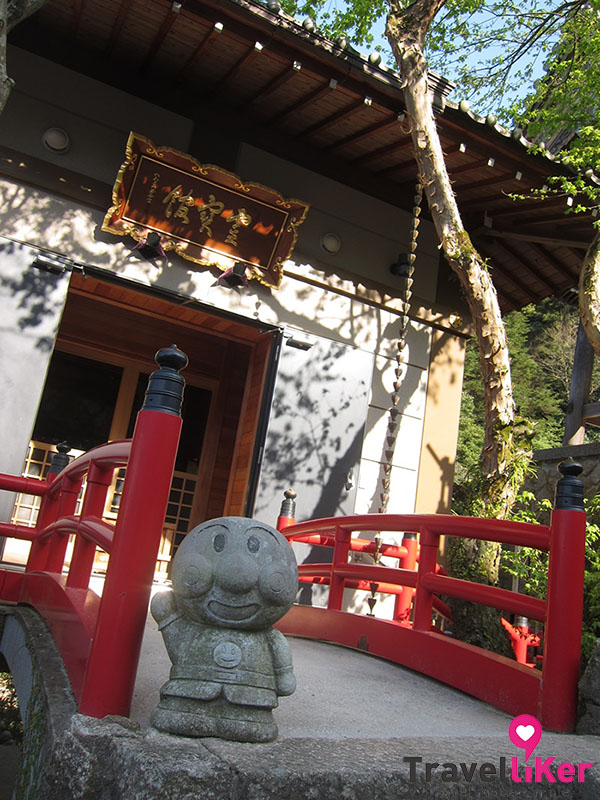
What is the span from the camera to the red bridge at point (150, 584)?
2.14 metres

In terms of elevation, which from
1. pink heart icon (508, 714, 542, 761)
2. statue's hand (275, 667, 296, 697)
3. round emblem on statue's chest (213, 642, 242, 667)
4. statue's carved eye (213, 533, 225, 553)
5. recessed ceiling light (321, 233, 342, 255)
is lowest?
pink heart icon (508, 714, 542, 761)

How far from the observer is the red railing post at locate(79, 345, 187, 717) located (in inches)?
81.3

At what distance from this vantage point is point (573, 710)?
278 cm

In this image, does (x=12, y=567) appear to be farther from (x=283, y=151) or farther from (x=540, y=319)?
(x=540, y=319)

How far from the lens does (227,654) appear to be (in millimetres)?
2078

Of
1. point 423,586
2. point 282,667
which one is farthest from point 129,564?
point 423,586

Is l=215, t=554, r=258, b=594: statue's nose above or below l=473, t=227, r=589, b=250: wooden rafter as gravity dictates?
below

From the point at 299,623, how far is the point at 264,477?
1.94 meters

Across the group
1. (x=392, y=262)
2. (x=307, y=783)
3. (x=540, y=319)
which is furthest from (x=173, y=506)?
(x=540, y=319)

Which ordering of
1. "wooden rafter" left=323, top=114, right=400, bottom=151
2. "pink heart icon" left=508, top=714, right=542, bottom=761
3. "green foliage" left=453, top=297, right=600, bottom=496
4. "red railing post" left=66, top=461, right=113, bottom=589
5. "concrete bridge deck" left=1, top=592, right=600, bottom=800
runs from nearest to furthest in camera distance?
1. "concrete bridge deck" left=1, top=592, right=600, bottom=800
2. "pink heart icon" left=508, top=714, right=542, bottom=761
3. "red railing post" left=66, top=461, right=113, bottom=589
4. "wooden rafter" left=323, top=114, right=400, bottom=151
5. "green foliage" left=453, top=297, right=600, bottom=496

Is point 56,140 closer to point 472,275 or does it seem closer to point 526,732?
point 472,275

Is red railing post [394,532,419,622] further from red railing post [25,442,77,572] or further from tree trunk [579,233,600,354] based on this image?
red railing post [25,442,77,572]

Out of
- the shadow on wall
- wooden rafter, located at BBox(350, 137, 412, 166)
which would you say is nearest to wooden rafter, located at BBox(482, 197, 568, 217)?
wooden rafter, located at BBox(350, 137, 412, 166)

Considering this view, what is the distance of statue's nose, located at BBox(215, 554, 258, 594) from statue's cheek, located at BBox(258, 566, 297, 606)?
3 centimetres
